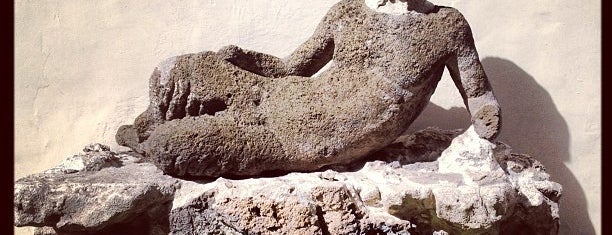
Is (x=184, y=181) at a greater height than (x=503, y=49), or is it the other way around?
(x=503, y=49)

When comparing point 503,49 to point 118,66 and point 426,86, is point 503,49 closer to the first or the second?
point 426,86

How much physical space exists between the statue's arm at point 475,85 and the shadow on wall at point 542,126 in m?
0.46

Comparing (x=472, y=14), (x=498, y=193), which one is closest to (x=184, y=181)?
(x=498, y=193)

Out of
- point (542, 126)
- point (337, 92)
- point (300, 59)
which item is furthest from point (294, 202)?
point (542, 126)

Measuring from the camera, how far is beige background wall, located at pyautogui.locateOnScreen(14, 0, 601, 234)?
2066 mm

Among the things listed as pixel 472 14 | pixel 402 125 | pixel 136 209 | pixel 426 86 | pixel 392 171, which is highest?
pixel 472 14

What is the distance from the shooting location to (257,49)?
220 centimetres

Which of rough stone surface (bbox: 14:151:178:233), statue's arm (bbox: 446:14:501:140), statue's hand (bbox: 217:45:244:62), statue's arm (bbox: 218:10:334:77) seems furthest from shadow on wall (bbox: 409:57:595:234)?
rough stone surface (bbox: 14:151:178:233)

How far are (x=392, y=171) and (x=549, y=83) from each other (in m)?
0.81

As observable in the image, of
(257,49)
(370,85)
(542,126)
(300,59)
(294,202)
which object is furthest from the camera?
(257,49)

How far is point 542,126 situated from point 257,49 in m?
1.08

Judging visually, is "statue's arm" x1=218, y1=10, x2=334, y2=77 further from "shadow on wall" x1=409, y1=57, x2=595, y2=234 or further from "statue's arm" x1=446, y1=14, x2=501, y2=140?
"shadow on wall" x1=409, y1=57, x2=595, y2=234

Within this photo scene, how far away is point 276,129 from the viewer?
1610 millimetres

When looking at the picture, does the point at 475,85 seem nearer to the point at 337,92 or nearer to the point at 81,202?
the point at 337,92
